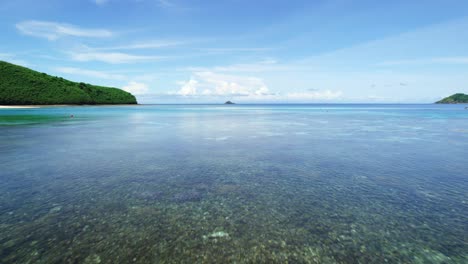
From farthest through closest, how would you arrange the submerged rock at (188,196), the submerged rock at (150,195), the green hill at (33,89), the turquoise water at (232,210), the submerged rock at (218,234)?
1. the green hill at (33,89)
2. the submerged rock at (150,195)
3. the submerged rock at (188,196)
4. the submerged rock at (218,234)
5. the turquoise water at (232,210)

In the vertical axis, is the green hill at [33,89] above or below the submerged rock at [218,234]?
above

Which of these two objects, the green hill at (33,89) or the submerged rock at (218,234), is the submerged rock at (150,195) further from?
the green hill at (33,89)

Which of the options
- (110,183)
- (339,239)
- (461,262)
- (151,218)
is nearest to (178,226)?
(151,218)

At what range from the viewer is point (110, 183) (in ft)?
38.8

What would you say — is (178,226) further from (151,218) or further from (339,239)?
(339,239)

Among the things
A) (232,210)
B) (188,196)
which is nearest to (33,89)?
(188,196)

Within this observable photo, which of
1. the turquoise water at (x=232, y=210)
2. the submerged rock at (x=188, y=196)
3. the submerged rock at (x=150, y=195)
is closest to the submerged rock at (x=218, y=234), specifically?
the turquoise water at (x=232, y=210)

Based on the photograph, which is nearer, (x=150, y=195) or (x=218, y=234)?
(x=218, y=234)

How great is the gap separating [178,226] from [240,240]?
2293 millimetres

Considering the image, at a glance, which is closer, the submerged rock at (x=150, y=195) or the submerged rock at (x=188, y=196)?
the submerged rock at (x=188, y=196)

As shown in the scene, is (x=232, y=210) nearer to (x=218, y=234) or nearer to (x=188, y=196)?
(x=218, y=234)

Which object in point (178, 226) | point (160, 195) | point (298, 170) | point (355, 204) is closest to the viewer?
point (178, 226)

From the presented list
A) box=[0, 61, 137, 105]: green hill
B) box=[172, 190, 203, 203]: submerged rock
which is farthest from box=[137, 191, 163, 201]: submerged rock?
box=[0, 61, 137, 105]: green hill

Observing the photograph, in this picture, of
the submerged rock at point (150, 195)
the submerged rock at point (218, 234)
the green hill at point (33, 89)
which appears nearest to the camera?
the submerged rock at point (218, 234)
